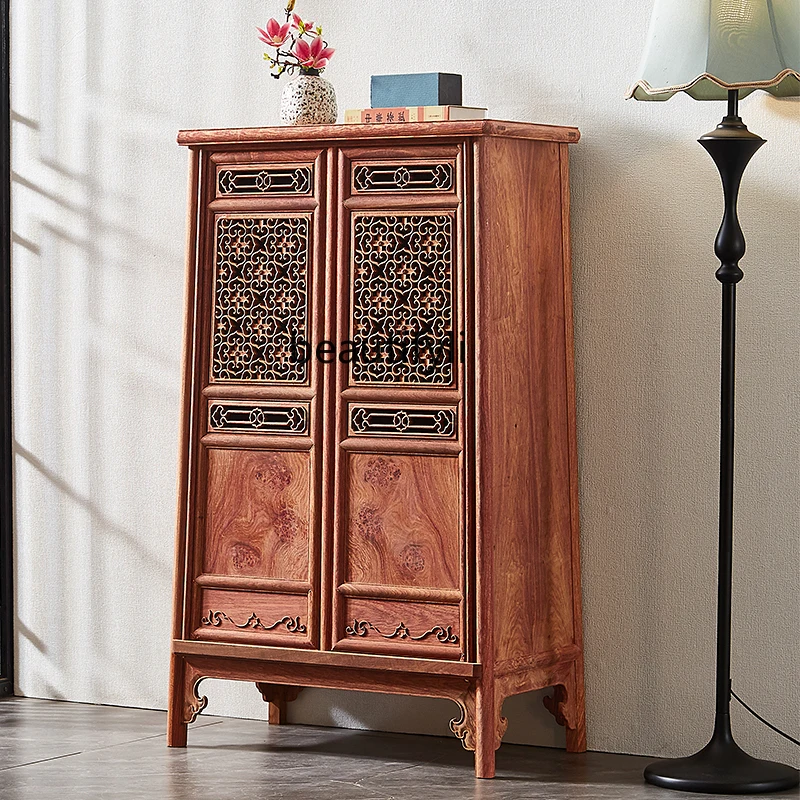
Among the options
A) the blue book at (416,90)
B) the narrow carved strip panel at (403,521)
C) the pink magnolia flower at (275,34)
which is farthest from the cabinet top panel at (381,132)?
the narrow carved strip panel at (403,521)

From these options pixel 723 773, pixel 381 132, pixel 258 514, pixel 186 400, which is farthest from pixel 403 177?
pixel 723 773

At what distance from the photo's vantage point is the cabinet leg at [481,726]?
343 centimetres

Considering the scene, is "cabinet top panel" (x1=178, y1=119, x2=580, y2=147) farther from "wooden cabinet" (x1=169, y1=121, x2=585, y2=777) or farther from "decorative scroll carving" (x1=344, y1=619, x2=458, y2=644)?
"decorative scroll carving" (x1=344, y1=619, x2=458, y2=644)

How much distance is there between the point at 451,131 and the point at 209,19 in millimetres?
1161

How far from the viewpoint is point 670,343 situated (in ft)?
12.1

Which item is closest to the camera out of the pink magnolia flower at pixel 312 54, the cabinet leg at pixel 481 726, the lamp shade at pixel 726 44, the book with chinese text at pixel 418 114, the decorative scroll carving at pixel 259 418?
the lamp shade at pixel 726 44

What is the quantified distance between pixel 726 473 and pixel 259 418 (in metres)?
1.20

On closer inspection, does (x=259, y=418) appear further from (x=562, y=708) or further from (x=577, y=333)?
(x=562, y=708)

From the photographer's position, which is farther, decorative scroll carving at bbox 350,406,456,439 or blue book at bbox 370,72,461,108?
blue book at bbox 370,72,461,108

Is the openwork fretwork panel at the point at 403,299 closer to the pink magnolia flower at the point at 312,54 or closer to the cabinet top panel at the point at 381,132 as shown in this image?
the cabinet top panel at the point at 381,132

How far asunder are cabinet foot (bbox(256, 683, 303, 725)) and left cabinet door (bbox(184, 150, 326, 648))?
421 mm

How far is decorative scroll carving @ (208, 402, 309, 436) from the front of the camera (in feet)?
12.0

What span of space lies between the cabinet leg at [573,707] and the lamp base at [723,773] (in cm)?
31

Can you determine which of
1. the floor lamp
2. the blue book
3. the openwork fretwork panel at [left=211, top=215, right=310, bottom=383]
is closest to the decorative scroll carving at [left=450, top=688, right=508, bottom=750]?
the floor lamp
